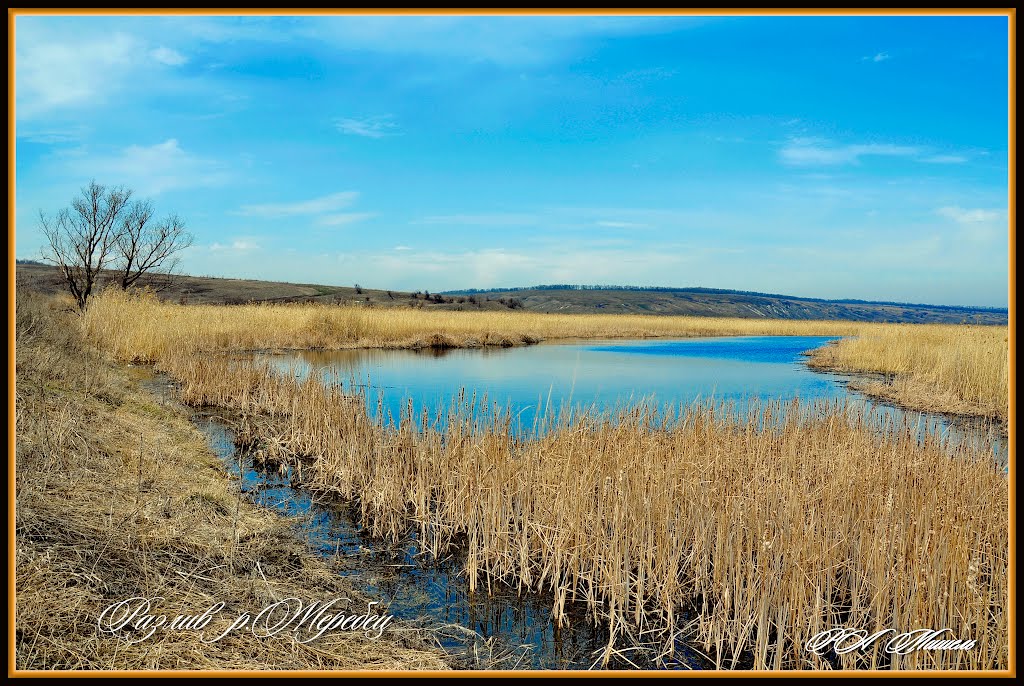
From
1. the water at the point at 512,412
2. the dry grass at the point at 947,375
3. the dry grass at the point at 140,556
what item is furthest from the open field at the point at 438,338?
the dry grass at the point at 140,556

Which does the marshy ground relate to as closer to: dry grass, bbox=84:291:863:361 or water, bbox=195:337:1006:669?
water, bbox=195:337:1006:669

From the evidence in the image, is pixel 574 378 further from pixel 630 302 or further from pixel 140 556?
pixel 630 302

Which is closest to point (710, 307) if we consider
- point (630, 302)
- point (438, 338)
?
point (630, 302)

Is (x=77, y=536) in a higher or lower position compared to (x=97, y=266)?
lower

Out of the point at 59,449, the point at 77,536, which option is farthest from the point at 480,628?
the point at 59,449

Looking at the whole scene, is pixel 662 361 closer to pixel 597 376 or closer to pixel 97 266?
pixel 597 376

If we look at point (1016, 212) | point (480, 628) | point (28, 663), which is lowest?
point (480, 628)

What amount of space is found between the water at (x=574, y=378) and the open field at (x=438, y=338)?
4.67ft

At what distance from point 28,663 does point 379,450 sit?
12.8 feet

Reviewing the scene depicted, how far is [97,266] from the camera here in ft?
73.0

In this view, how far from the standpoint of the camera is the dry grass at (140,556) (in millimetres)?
3314

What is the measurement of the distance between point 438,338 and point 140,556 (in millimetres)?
23193

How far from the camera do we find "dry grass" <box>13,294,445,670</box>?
331 centimetres

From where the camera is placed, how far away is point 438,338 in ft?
89.4
